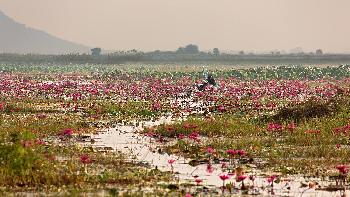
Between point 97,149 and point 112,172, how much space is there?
4.42 metres

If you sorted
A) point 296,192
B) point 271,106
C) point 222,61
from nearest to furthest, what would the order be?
point 296,192
point 271,106
point 222,61

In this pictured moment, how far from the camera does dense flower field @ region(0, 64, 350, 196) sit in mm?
14680

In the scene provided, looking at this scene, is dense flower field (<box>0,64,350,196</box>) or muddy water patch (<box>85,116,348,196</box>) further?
dense flower field (<box>0,64,350,196</box>)

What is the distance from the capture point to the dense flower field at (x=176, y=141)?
14.7 metres

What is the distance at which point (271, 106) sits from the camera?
33.5 meters

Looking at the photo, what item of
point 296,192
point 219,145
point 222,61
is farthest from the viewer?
point 222,61

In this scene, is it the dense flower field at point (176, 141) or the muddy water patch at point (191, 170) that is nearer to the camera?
the muddy water patch at point (191, 170)

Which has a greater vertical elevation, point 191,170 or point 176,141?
point 191,170

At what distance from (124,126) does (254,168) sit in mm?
10758

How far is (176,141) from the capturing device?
2236 centimetres

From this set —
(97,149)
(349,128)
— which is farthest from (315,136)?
(97,149)

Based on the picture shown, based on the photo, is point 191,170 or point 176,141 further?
point 176,141

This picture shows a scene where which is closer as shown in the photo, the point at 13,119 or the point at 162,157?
the point at 162,157

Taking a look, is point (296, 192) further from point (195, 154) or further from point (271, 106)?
point (271, 106)
